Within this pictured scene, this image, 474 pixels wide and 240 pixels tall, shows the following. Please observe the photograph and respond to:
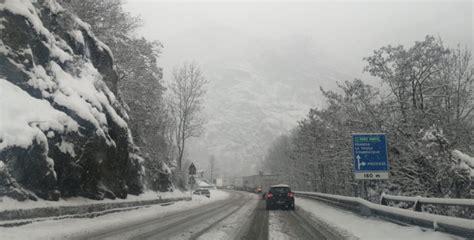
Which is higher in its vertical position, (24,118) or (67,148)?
(24,118)

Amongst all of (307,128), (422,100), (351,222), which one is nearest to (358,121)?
(422,100)

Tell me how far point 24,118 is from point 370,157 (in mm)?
15850

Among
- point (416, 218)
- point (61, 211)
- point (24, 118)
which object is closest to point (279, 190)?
point (61, 211)

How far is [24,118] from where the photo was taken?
1410cm

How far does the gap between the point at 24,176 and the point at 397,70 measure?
23.2 metres

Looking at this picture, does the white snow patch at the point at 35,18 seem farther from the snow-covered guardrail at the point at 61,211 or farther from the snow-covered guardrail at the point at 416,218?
the snow-covered guardrail at the point at 416,218

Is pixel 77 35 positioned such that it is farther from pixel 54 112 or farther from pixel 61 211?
pixel 61 211

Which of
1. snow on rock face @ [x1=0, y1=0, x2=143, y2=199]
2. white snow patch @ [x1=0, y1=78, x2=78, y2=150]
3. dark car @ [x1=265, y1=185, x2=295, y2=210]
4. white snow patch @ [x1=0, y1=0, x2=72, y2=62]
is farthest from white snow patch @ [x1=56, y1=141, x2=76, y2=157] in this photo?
dark car @ [x1=265, y1=185, x2=295, y2=210]

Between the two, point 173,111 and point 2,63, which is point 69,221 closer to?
point 2,63

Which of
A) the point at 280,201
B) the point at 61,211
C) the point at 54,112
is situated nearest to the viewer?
the point at 61,211

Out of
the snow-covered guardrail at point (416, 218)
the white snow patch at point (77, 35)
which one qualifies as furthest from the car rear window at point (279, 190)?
the white snow patch at point (77, 35)

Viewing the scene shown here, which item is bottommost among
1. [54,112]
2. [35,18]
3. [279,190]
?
[279,190]

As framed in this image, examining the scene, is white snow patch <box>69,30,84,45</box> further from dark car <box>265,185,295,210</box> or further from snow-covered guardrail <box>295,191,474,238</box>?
snow-covered guardrail <box>295,191,474,238</box>

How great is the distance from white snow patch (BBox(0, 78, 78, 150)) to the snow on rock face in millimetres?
31
